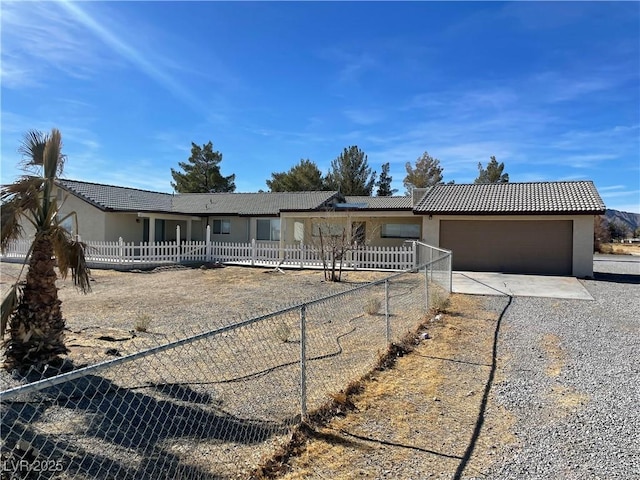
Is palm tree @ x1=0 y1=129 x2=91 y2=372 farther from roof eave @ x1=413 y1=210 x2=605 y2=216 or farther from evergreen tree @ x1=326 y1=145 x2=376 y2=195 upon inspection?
evergreen tree @ x1=326 y1=145 x2=376 y2=195

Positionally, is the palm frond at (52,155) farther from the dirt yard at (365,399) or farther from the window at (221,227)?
the window at (221,227)

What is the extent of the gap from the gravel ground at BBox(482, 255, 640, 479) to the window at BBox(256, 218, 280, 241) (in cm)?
1848

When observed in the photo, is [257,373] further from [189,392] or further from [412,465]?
[412,465]

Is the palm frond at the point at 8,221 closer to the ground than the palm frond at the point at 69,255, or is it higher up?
higher up

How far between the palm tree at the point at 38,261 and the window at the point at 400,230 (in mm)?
19365

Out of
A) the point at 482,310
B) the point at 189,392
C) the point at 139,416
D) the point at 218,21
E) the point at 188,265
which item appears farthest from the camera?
the point at 188,265

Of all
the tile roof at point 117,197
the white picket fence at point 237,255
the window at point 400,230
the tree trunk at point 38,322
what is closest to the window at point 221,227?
the tile roof at point 117,197

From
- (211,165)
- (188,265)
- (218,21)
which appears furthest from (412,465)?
(211,165)

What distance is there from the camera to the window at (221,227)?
28547 mm

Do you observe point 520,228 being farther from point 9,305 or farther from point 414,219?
point 9,305

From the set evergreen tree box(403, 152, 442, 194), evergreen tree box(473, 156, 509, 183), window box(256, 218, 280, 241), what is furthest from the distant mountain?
window box(256, 218, 280, 241)

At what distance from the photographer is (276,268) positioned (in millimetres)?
19719

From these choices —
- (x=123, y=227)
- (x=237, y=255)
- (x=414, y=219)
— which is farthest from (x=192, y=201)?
(x=414, y=219)

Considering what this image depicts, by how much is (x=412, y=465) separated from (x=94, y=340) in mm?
6074
